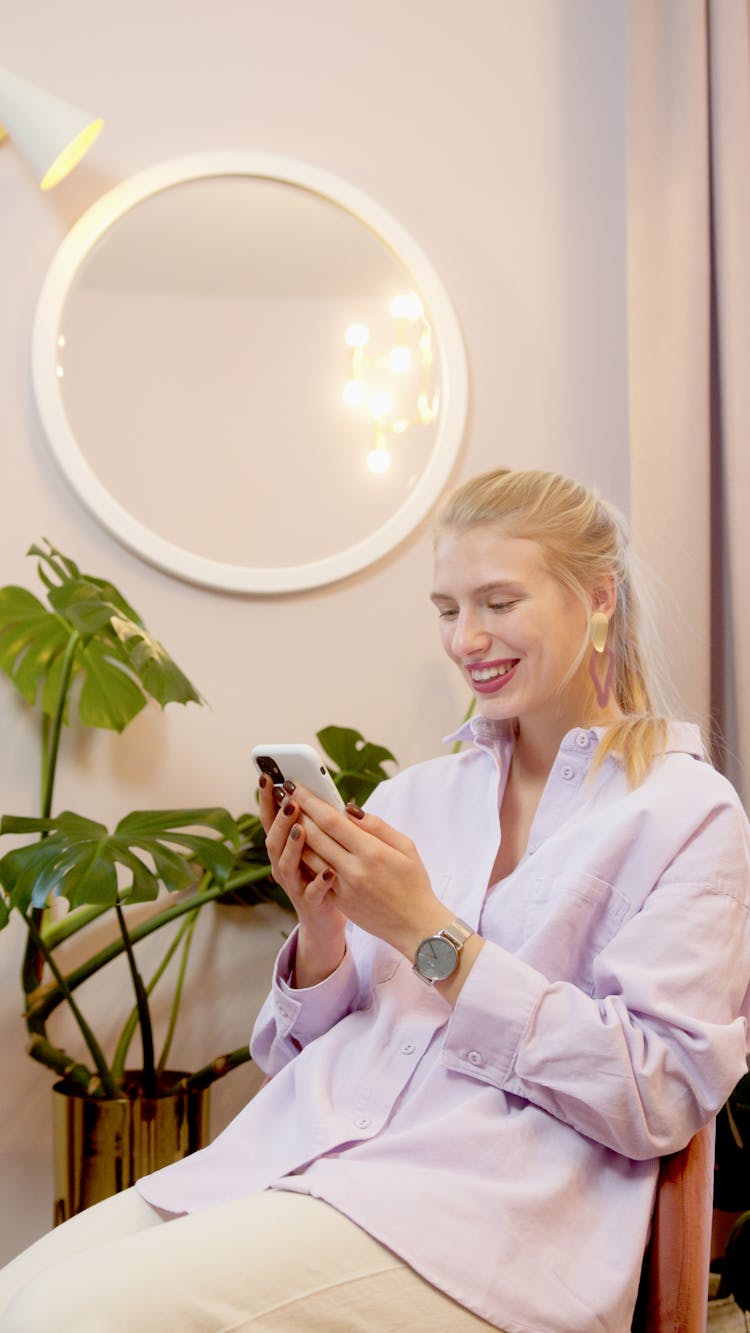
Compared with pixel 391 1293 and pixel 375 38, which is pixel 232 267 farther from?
pixel 391 1293

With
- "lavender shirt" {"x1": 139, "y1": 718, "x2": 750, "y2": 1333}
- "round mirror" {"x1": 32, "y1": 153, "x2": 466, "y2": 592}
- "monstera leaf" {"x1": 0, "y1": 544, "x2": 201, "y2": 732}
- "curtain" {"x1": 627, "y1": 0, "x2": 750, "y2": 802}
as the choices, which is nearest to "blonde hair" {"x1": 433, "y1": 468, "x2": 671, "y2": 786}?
"lavender shirt" {"x1": 139, "y1": 718, "x2": 750, "y2": 1333}

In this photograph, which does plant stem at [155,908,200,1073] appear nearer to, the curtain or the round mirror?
the round mirror

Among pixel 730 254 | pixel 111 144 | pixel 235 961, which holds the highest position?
pixel 111 144

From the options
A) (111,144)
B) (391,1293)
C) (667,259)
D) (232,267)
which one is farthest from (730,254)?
(391,1293)

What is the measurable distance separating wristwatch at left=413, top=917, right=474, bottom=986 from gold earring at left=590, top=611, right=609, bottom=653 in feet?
1.29

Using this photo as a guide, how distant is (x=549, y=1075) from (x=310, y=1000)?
13.1 inches

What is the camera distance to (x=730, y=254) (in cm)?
214

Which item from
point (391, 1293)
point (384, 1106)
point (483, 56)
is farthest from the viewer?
point (483, 56)

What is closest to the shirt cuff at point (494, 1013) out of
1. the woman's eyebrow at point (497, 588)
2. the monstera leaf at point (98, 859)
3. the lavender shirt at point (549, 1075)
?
the lavender shirt at point (549, 1075)

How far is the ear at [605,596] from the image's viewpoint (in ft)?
4.79

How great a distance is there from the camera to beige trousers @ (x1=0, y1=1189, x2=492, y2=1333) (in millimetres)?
999

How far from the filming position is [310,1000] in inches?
54.2

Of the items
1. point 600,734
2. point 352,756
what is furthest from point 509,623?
point 352,756

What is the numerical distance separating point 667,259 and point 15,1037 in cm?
168
